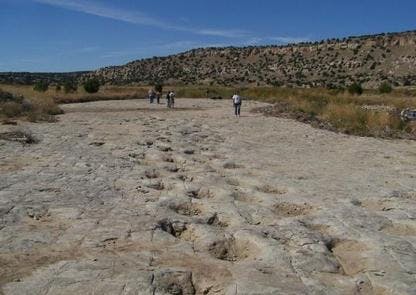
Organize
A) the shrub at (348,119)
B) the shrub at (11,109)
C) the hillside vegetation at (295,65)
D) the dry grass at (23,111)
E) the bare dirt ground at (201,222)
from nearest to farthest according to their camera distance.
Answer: the bare dirt ground at (201,222), the shrub at (348,119), the dry grass at (23,111), the shrub at (11,109), the hillside vegetation at (295,65)

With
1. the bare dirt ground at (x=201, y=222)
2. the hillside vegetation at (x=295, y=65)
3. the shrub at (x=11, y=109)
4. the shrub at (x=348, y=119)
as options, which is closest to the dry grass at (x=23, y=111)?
the shrub at (x=11, y=109)

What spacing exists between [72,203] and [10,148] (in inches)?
247

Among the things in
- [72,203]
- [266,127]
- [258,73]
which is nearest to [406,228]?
[72,203]

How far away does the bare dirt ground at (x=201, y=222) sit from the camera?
220 inches

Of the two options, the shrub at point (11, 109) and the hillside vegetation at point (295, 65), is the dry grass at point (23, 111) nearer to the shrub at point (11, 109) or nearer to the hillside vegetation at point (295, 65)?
the shrub at point (11, 109)

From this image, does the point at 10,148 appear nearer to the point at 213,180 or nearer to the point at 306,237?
the point at 213,180

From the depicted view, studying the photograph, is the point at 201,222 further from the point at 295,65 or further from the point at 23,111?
the point at 295,65

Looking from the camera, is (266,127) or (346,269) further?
(266,127)

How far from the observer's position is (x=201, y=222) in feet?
25.1

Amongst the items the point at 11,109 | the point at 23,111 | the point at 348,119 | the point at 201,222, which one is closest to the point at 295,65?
the point at 348,119

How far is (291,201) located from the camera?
356 inches

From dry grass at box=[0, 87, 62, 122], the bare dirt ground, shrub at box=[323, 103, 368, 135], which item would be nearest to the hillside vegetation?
shrub at box=[323, 103, 368, 135]

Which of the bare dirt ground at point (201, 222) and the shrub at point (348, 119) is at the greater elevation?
the bare dirt ground at point (201, 222)

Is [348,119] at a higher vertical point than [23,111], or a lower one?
lower
